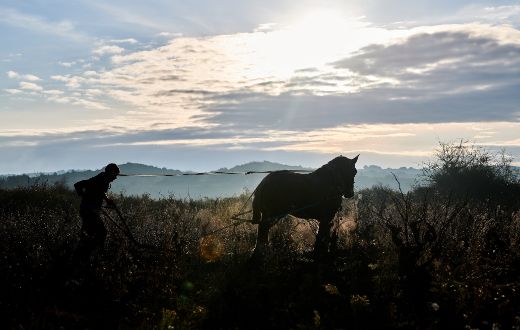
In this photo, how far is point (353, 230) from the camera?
44.7ft

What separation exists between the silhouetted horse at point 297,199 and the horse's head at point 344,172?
1.0 inches

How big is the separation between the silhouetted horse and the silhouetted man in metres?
3.69

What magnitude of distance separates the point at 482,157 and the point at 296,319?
25178mm

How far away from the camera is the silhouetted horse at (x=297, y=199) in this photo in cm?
1097

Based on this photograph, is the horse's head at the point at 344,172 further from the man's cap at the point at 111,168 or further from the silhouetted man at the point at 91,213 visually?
the silhouetted man at the point at 91,213

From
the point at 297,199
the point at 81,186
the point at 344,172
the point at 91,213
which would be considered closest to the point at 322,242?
the point at 297,199

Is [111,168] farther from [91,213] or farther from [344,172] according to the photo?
[344,172]

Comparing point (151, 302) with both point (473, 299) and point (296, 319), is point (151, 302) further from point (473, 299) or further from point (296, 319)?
point (473, 299)

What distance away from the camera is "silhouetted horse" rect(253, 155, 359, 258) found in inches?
432

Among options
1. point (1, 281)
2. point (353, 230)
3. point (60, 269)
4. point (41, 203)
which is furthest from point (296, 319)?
point (41, 203)

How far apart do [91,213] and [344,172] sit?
5.93 m

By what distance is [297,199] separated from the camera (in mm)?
11062

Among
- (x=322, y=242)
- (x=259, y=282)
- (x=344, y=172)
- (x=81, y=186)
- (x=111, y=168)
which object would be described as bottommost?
(x=259, y=282)

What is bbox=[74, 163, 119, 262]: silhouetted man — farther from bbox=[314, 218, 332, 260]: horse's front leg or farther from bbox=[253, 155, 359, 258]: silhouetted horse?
bbox=[314, 218, 332, 260]: horse's front leg
